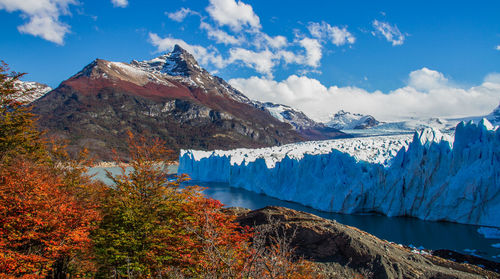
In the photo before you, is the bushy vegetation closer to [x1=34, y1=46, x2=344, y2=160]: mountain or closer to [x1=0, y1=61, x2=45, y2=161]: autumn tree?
[x1=0, y1=61, x2=45, y2=161]: autumn tree

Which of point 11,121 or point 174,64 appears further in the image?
point 174,64

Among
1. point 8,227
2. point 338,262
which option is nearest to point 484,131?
point 338,262

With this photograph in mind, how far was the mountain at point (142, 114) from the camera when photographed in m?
83.4

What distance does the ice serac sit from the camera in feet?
54.2

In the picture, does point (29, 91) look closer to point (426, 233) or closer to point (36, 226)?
point (36, 226)

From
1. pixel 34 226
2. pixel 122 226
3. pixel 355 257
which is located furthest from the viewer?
pixel 355 257

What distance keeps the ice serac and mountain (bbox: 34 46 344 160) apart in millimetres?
61712

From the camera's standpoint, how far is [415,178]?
1908cm

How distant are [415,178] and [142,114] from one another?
96.5 metres

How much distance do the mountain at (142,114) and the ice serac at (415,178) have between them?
6171 centimetres

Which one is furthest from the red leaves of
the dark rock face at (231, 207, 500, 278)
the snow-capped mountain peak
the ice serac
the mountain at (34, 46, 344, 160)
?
the snow-capped mountain peak

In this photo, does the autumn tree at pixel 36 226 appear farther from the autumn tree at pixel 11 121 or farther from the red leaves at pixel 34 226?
the autumn tree at pixel 11 121

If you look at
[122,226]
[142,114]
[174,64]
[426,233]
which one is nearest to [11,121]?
[122,226]

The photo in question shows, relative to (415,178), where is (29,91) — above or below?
above
